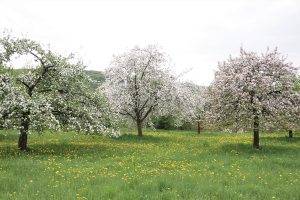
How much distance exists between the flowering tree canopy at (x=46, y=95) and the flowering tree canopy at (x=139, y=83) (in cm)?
1208

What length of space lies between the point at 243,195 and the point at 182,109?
30.5m

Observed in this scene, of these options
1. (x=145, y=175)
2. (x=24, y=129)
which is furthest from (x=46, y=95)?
(x=145, y=175)

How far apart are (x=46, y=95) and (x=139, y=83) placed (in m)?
15.4

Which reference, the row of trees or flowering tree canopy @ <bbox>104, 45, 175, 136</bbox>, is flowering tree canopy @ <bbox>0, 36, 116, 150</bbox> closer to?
the row of trees

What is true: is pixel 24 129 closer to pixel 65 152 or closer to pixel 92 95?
pixel 65 152

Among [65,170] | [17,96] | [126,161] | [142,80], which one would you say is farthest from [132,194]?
[142,80]

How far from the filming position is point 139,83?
42406 mm

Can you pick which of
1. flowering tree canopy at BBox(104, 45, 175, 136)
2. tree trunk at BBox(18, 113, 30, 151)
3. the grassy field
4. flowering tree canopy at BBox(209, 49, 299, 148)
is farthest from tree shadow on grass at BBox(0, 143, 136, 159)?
flowering tree canopy at BBox(104, 45, 175, 136)

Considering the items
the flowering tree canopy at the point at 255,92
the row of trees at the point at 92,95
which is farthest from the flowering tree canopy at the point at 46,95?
the flowering tree canopy at the point at 255,92

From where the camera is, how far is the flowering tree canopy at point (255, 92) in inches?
1141

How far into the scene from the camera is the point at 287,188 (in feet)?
51.7

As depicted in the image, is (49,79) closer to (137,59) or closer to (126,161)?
(126,161)

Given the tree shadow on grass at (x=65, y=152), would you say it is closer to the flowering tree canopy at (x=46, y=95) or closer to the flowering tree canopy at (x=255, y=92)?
the flowering tree canopy at (x=46, y=95)

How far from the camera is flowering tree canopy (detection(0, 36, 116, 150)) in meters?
24.7
